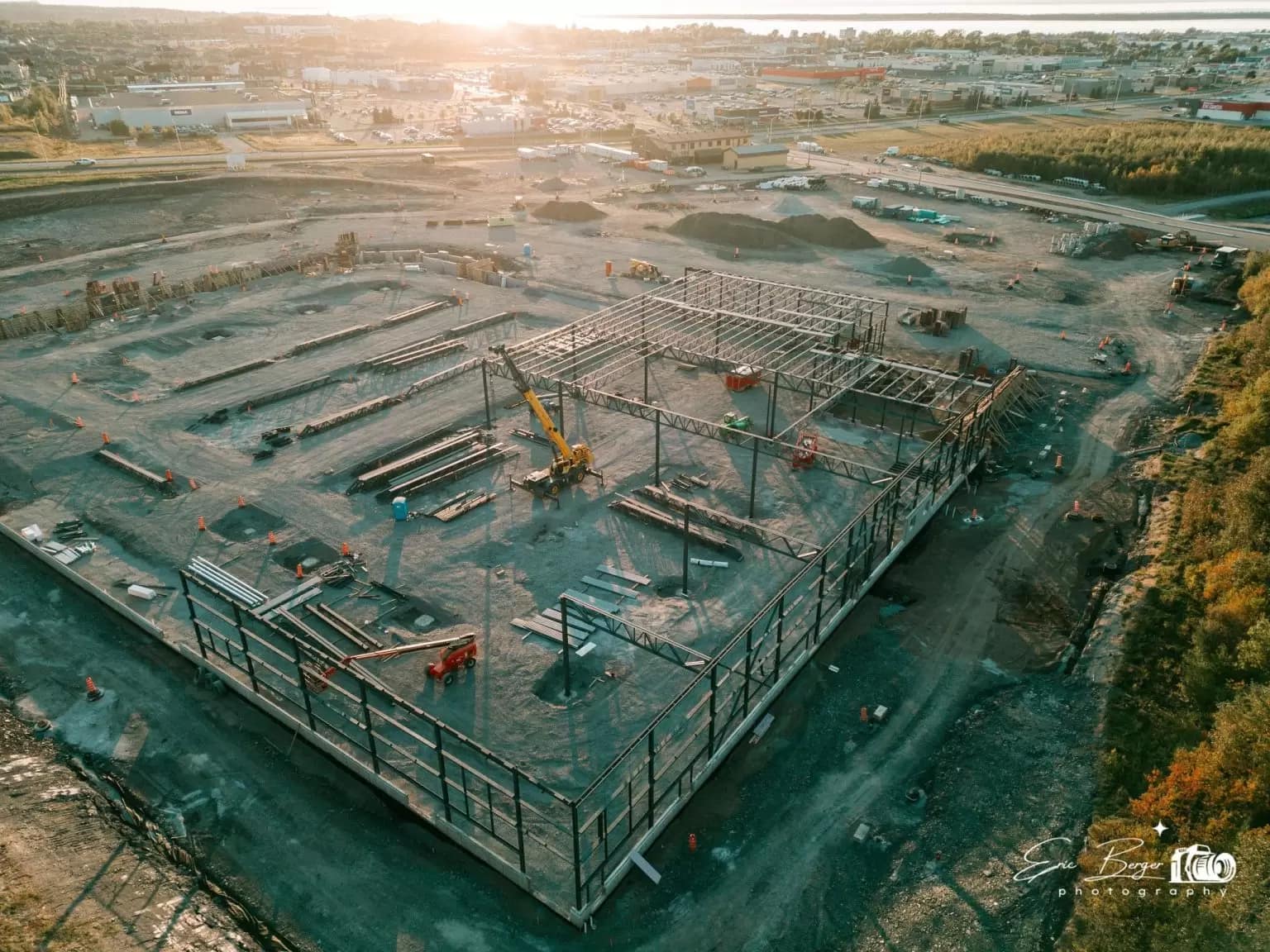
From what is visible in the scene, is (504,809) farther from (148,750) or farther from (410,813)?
(148,750)

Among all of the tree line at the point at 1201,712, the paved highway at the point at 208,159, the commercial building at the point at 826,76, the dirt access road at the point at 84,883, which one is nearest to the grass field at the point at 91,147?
the paved highway at the point at 208,159

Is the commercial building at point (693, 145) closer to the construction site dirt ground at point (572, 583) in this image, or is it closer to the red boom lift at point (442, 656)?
the construction site dirt ground at point (572, 583)

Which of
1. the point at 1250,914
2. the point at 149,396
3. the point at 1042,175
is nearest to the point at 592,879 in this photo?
the point at 1250,914

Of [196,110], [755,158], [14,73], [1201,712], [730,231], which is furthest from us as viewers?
[14,73]

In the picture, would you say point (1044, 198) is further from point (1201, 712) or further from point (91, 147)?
point (91, 147)

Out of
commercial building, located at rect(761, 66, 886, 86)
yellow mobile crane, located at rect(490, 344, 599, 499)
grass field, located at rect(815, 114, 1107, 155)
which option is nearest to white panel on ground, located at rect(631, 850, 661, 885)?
yellow mobile crane, located at rect(490, 344, 599, 499)

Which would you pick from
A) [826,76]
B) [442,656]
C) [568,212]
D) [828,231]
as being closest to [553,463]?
[442,656]
